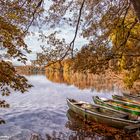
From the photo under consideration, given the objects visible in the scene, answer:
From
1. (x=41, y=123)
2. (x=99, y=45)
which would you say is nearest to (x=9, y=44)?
(x=99, y=45)

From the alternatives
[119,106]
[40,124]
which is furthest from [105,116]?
[40,124]

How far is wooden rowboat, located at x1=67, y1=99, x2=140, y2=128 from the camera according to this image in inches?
830

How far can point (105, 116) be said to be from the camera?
22203mm

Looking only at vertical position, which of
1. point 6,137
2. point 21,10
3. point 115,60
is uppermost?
point 21,10

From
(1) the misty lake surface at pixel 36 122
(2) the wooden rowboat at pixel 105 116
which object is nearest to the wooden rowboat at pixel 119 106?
(2) the wooden rowboat at pixel 105 116

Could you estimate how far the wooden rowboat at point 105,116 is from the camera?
2109cm

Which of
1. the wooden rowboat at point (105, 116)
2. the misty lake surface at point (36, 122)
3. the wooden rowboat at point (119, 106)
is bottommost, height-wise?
the misty lake surface at point (36, 122)

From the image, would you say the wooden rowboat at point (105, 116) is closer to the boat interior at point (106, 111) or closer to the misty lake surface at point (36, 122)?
the boat interior at point (106, 111)

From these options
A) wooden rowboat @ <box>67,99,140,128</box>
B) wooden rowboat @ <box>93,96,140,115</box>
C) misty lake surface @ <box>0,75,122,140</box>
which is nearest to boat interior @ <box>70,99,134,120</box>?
wooden rowboat @ <box>67,99,140,128</box>

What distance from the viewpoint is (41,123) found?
26.1m

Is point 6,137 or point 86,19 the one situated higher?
point 86,19

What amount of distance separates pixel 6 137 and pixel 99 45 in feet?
39.9

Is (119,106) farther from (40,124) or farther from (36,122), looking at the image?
(36,122)

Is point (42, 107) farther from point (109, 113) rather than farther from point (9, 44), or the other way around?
point (9, 44)
